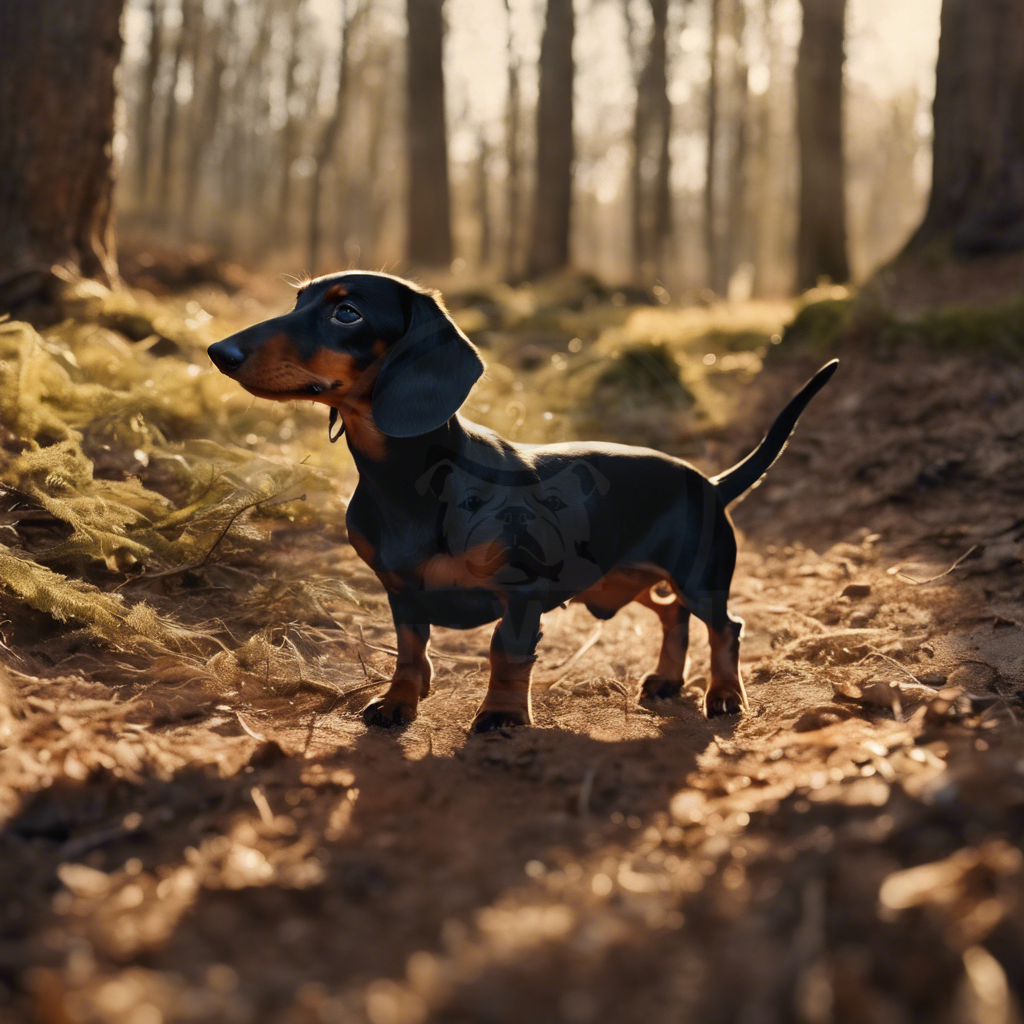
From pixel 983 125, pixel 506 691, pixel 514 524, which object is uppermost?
pixel 983 125

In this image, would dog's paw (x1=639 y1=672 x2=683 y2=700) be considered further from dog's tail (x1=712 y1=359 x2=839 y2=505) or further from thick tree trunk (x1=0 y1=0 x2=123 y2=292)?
thick tree trunk (x1=0 y1=0 x2=123 y2=292)

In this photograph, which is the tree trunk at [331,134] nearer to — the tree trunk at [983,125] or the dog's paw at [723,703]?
the tree trunk at [983,125]

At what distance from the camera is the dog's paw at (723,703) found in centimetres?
355

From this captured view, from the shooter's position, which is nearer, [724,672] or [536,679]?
[724,672]

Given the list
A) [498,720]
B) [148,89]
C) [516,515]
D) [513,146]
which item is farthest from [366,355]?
[148,89]

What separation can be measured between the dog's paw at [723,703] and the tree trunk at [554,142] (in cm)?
1233

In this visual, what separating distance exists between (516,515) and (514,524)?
0.05 metres

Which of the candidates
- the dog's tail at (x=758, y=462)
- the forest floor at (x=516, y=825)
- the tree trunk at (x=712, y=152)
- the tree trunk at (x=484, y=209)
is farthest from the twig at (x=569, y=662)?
the tree trunk at (x=484, y=209)

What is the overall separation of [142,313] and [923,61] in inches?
1598

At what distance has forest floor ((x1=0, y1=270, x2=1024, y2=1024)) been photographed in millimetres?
1427

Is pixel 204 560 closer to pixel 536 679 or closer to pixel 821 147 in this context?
pixel 536 679

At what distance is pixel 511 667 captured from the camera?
126 inches

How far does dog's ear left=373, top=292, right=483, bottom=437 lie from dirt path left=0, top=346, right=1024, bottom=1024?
40.7 inches

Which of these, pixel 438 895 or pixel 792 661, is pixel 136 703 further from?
pixel 792 661
